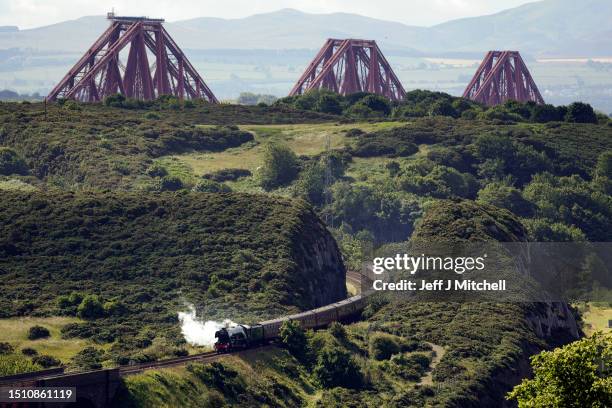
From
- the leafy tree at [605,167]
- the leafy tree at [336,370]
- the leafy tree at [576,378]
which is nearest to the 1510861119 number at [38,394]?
the leafy tree at [336,370]

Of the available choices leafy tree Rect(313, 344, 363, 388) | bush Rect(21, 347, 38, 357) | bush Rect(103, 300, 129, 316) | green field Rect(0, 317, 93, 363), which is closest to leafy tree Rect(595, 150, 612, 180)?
bush Rect(103, 300, 129, 316)

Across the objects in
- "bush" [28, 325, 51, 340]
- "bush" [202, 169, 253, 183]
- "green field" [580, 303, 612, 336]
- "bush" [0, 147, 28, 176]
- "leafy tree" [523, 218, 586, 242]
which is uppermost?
"bush" [0, 147, 28, 176]

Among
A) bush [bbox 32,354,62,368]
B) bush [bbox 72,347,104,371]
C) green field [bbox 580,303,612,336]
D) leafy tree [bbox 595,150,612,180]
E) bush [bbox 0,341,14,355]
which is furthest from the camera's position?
leafy tree [bbox 595,150,612,180]

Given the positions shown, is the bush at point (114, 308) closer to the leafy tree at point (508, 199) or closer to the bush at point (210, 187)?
the bush at point (210, 187)

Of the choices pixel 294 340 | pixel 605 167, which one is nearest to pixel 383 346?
pixel 294 340

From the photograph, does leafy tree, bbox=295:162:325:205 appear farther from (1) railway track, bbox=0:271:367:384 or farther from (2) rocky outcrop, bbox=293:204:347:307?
(1) railway track, bbox=0:271:367:384
